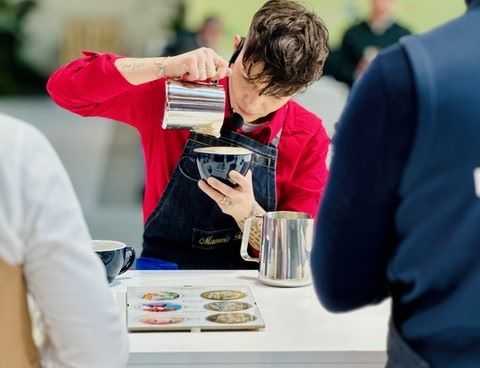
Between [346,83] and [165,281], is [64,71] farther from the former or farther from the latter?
[346,83]

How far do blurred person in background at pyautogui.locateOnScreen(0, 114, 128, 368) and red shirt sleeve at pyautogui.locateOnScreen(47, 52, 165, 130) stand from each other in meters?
0.86

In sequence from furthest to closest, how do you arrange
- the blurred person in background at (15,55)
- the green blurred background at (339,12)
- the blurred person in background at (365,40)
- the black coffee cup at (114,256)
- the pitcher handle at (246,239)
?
the blurred person in background at (15,55) → the green blurred background at (339,12) → the blurred person in background at (365,40) → the pitcher handle at (246,239) → the black coffee cup at (114,256)

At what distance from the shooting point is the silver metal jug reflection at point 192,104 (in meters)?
1.69

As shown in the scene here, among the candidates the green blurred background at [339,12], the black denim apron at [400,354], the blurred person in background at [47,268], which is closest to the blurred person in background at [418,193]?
the black denim apron at [400,354]

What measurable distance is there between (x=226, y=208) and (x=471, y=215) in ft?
2.99

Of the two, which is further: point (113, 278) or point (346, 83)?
point (346, 83)

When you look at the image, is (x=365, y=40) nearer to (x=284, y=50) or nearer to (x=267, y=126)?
(x=267, y=126)

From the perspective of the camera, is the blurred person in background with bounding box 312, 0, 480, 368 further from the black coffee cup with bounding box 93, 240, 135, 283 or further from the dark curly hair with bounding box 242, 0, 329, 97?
the dark curly hair with bounding box 242, 0, 329, 97

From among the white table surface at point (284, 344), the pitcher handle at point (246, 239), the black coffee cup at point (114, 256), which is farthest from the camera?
the pitcher handle at point (246, 239)

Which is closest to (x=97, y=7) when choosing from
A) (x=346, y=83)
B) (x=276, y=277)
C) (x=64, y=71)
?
(x=346, y=83)

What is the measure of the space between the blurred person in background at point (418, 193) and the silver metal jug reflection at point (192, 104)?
0.71 m

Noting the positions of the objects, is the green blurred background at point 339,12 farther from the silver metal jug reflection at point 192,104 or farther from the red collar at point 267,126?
the silver metal jug reflection at point 192,104

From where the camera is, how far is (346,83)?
5191 mm

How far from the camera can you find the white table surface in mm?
1338
